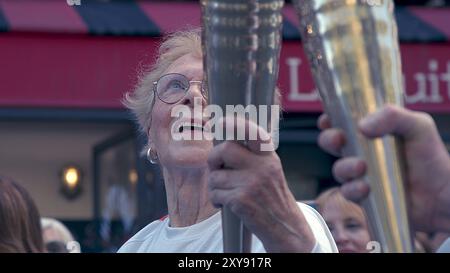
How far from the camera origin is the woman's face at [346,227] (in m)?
2.58

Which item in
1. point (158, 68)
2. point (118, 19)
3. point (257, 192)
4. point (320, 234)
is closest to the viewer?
point (257, 192)

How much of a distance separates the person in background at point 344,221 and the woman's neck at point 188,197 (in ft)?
3.43

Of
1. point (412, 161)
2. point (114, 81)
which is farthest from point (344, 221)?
point (114, 81)

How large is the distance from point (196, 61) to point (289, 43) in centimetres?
376

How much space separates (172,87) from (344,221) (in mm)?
1258

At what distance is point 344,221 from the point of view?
270cm

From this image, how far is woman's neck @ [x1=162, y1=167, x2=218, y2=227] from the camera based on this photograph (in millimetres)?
1529

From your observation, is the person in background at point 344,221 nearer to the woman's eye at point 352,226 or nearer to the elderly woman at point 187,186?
the woman's eye at point 352,226

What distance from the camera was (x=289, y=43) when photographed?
5289 millimetres

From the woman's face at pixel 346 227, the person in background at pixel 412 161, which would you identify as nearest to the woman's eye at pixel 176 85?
the person in background at pixel 412 161

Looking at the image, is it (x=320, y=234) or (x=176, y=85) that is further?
(x=176, y=85)

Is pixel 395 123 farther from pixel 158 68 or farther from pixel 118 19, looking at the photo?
pixel 118 19

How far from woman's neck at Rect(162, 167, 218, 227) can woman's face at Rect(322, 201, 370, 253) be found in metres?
1.05
